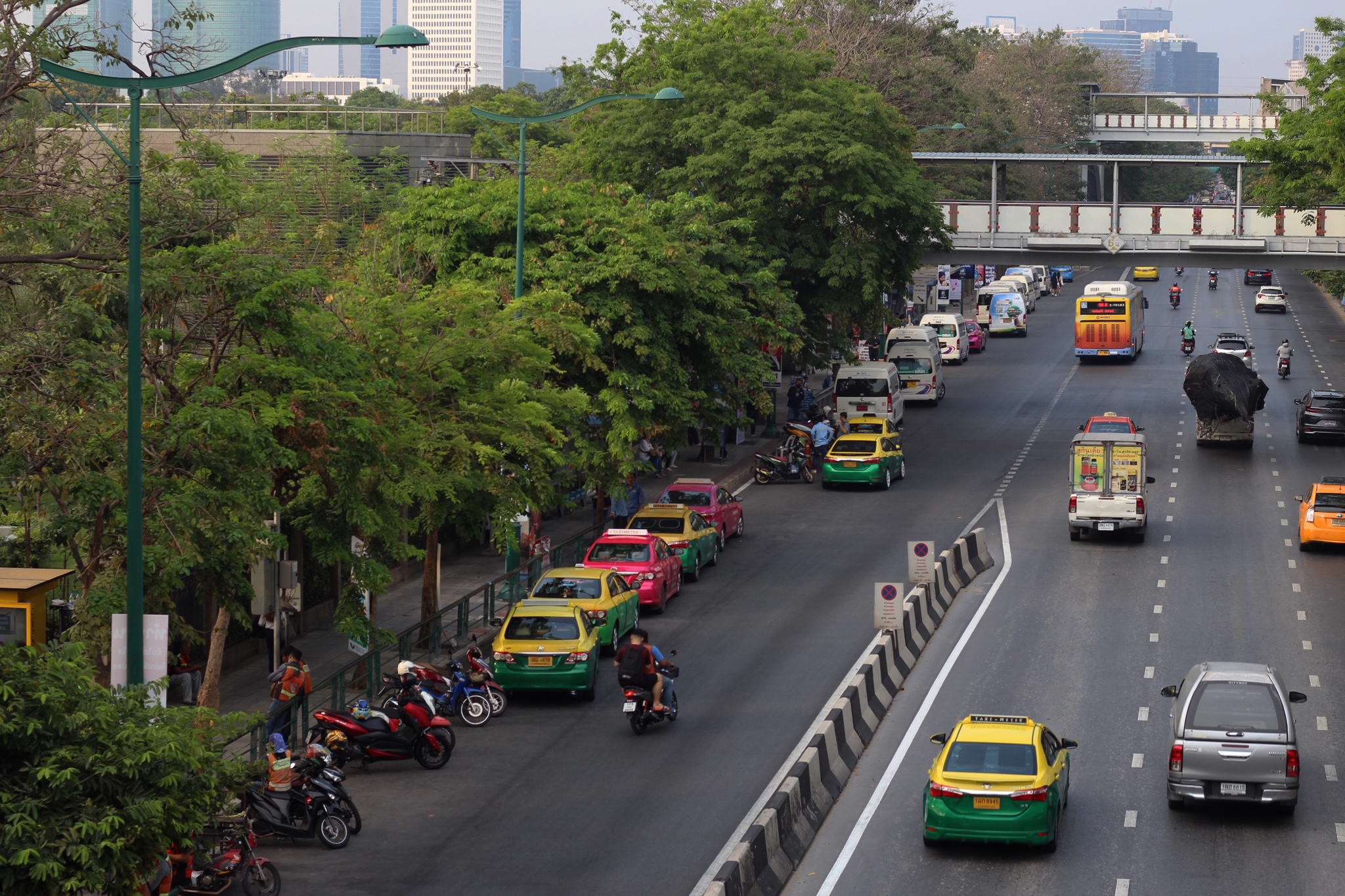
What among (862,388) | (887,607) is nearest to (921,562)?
(887,607)

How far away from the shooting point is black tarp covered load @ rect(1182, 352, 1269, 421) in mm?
47156

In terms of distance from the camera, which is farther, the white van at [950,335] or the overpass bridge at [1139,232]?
the white van at [950,335]

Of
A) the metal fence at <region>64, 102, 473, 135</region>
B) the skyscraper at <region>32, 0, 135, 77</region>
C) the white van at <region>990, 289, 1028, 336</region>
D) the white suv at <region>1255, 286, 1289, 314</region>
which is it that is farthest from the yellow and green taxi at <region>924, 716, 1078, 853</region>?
the white suv at <region>1255, 286, 1289, 314</region>

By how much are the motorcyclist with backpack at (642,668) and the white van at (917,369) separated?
37.2 metres

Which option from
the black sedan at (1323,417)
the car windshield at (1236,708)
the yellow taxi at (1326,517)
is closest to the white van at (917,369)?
the black sedan at (1323,417)

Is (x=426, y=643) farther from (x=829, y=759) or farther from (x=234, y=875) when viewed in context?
(x=234, y=875)

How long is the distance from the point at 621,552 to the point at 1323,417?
2773 cm

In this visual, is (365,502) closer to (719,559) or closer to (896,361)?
(719,559)

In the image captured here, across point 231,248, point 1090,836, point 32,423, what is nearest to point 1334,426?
point 1090,836

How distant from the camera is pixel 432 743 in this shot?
20.9 m

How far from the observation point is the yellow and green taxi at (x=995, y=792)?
17.5 metres

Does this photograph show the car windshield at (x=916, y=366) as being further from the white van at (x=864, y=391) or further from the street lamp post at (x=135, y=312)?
the street lamp post at (x=135, y=312)

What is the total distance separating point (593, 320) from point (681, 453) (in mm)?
14499

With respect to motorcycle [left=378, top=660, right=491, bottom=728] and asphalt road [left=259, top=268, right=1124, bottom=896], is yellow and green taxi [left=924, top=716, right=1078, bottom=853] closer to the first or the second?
asphalt road [left=259, top=268, right=1124, bottom=896]
